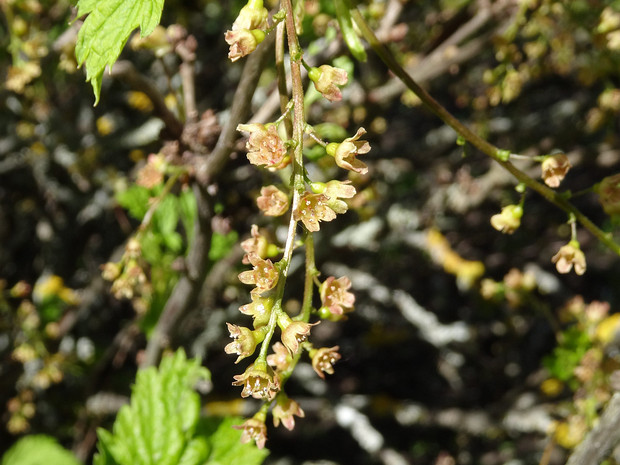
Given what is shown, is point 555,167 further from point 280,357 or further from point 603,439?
point 280,357

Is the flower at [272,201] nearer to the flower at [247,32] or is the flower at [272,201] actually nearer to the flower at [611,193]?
the flower at [247,32]

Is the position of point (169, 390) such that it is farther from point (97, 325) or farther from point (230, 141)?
point (97, 325)

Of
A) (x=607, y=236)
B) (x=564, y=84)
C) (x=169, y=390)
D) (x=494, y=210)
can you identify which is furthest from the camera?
(x=564, y=84)

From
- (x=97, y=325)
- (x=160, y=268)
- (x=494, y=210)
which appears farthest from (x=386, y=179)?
(x=97, y=325)

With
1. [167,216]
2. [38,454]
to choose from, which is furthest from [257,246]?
[38,454]

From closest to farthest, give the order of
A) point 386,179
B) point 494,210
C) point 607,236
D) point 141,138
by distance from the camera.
→ 1. point 607,236
2. point 141,138
3. point 386,179
4. point 494,210

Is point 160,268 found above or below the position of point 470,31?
below

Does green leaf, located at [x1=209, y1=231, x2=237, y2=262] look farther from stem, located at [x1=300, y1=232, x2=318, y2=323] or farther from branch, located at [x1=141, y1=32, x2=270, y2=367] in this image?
stem, located at [x1=300, y1=232, x2=318, y2=323]

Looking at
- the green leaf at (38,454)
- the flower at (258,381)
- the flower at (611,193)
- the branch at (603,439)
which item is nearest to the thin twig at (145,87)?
the flower at (258,381)
